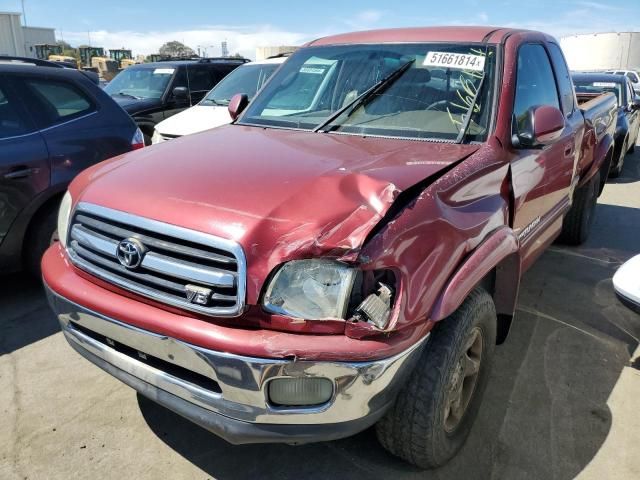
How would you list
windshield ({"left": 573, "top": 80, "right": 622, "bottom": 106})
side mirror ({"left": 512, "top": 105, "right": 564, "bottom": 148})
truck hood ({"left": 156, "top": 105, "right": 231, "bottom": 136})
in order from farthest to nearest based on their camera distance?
windshield ({"left": 573, "top": 80, "right": 622, "bottom": 106}) → truck hood ({"left": 156, "top": 105, "right": 231, "bottom": 136}) → side mirror ({"left": 512, "top": 105, "right": 564, "bottom": 148})

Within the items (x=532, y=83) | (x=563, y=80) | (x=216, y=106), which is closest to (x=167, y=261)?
(x=532, y=83)

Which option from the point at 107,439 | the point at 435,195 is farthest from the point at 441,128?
the point at 107,439

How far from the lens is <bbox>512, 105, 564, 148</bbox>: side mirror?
264cm

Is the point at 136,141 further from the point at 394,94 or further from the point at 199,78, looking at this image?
the point at 199,78

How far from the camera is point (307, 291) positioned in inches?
71.5

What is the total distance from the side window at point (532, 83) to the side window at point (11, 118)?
3443 mm

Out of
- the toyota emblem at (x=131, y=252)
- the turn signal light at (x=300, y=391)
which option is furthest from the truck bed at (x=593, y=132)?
the toyota emblem at (x=131, y=252)

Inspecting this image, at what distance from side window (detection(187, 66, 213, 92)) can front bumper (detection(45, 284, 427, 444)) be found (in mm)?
7965

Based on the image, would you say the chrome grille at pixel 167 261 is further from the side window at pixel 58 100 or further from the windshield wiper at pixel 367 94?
the side window at pixel 58 100

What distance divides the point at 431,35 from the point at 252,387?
2387mm

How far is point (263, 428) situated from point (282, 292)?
1.58ft

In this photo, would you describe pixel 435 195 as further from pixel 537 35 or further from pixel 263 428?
pixel 537 35

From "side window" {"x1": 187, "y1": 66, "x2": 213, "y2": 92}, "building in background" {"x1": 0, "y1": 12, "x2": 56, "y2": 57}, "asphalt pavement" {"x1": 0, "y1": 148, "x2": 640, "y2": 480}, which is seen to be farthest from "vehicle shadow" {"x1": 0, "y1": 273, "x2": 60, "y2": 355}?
"building in background" {"x1": 0, "y1": 12, "x2": 56, "y2": 57}

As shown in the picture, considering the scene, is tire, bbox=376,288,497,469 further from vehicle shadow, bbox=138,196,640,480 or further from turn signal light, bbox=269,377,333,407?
turn signal light, bbox=269,377,333,407
